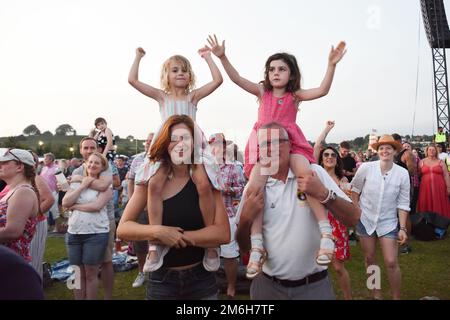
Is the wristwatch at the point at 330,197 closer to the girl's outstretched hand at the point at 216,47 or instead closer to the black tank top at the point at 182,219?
the black tank top at the point at 182,219

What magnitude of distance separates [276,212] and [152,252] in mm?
895

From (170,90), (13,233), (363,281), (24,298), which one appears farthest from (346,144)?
(24,298)

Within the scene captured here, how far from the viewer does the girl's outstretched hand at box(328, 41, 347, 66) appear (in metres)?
3.18

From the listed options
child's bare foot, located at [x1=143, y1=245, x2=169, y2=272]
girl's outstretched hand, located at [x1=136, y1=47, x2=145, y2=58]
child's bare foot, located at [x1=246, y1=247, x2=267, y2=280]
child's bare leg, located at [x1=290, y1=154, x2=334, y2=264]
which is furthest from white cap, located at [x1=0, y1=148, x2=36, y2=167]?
child's bare leg, located at [x1=290, y1=154, x2=334, y2=264]

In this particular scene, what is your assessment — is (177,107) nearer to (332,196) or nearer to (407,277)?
(332,196)

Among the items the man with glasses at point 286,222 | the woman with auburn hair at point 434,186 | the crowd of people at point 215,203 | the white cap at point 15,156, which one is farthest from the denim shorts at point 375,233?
the woman with auburn hair at point 434,186

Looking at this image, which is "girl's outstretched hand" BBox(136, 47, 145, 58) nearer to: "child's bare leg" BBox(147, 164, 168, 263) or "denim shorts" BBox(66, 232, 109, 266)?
"child's bare leg" BBox(147, 164, 168, 263)

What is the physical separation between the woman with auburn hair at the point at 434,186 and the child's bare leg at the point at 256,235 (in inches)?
296

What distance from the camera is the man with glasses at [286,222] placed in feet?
8.34

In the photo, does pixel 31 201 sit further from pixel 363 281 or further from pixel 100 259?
pixel 363 281

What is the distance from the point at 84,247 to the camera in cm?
429

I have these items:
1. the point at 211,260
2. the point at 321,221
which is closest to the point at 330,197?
the point at 321,221

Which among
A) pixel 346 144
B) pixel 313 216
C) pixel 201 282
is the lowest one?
pixel 201 282
